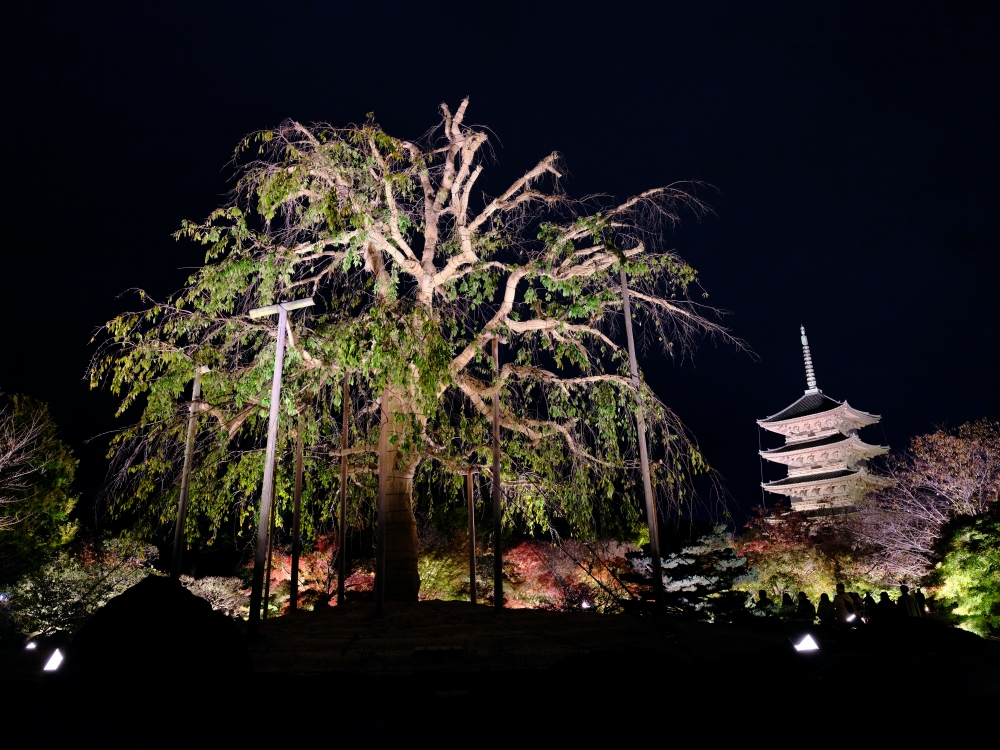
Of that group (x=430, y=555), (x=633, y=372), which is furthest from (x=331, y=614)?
(x=430, y=555)

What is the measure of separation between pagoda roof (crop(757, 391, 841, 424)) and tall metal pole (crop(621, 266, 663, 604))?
30.5 metres

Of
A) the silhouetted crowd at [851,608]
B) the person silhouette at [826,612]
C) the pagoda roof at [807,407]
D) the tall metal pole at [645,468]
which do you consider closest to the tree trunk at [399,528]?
the tall metal pole at [645,468]

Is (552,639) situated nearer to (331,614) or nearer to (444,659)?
(444,659)

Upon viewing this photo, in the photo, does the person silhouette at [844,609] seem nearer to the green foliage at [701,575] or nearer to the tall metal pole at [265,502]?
the green foliage at [701,575]

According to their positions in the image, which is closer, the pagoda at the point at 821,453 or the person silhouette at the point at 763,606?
the person silhouette at the point at 763,606

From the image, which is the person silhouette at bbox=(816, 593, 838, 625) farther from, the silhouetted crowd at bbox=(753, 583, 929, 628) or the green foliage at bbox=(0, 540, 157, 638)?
the green foliage at bbox=(0, 540, 157, 638)

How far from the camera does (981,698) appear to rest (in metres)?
6.21

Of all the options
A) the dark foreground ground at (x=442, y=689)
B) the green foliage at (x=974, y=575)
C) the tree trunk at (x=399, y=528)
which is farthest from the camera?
the green foliage at (x=974, y=575)

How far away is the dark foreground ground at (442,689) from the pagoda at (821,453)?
28596 mm

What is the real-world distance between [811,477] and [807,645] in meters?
30.1

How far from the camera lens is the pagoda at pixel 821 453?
3325cm

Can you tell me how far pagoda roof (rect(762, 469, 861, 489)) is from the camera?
33344 mm

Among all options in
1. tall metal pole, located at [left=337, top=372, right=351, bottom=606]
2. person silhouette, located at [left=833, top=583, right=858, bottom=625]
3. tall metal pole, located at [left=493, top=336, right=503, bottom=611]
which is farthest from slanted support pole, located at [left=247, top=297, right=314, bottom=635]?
person silhouette, located at [left=833, top=583, right=858, bottom=625]

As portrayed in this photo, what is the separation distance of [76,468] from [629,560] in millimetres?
18520
